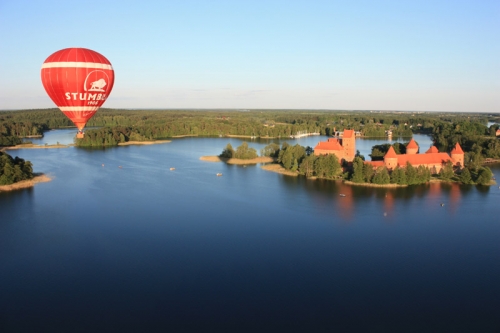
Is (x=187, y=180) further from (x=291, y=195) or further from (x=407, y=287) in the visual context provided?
(x=407, y=287)

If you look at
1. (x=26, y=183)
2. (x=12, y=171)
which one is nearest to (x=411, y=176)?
(x=26, y=183)

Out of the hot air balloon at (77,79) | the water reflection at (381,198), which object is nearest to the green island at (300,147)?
the water reflection at (381,198)

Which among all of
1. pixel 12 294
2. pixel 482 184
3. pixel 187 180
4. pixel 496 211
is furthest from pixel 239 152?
pixel 12 294

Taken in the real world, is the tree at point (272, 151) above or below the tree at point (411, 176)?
above

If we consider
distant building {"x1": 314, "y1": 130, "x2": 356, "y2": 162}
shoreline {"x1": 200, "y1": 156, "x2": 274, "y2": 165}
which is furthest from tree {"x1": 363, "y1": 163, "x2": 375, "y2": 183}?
shoreline {"x1": 200, "y1": 156, "x2": 274, "y2": 165}

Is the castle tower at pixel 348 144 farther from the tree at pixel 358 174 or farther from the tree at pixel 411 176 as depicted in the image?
the tree at pixel 411 176

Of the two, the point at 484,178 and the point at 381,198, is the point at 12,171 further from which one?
the point at 484,178

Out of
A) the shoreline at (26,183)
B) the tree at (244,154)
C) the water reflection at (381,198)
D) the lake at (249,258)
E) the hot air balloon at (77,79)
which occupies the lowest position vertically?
the lake at (249,258)
